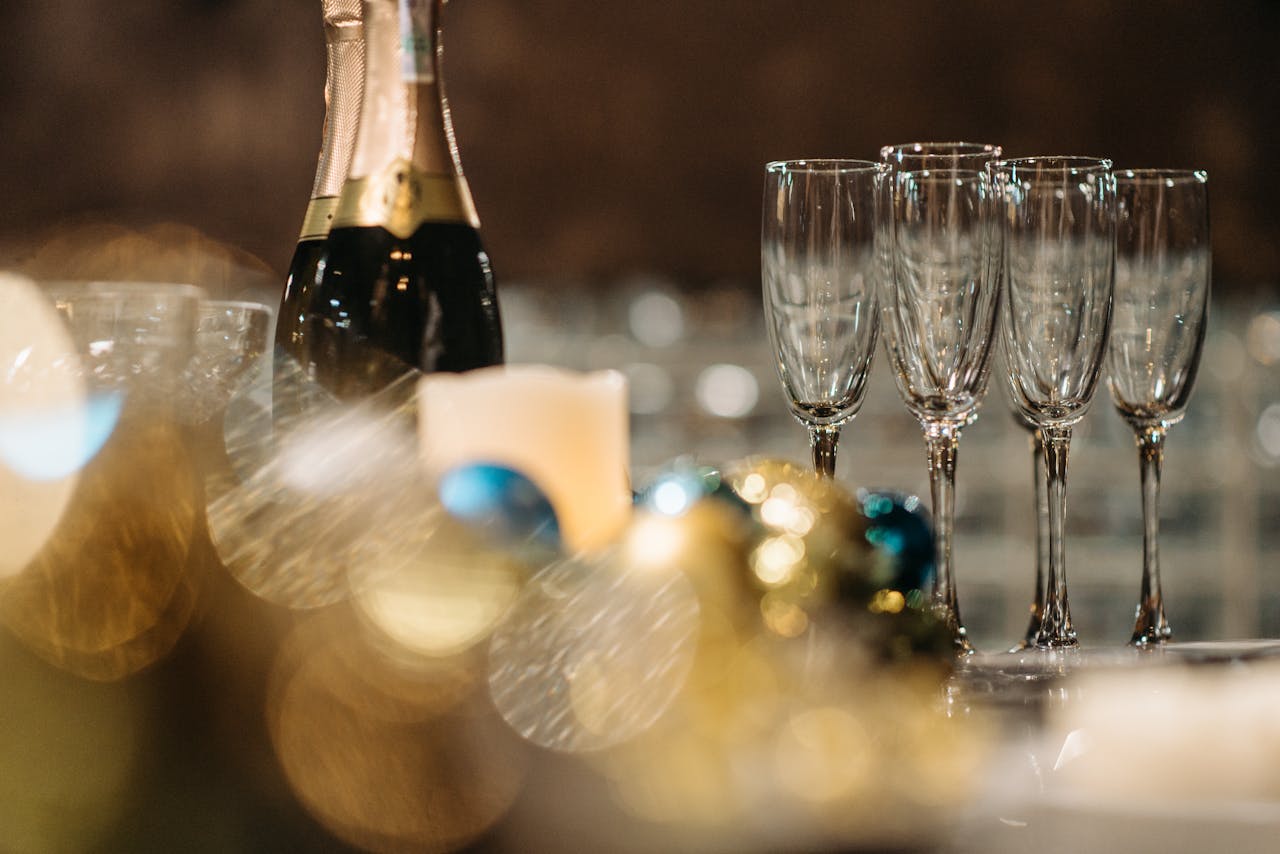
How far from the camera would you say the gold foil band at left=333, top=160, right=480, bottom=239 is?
55 centimetres

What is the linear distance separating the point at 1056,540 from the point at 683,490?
24cm

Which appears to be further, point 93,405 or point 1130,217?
point 1130,217

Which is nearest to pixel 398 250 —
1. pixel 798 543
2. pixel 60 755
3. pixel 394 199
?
pixel 394 199

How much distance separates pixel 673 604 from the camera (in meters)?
0.22

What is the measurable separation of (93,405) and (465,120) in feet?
8.52

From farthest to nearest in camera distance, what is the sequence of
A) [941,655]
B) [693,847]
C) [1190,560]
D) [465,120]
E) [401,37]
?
[465,120] < [1190,560] < [401,37] < [941,655] < [693,847]

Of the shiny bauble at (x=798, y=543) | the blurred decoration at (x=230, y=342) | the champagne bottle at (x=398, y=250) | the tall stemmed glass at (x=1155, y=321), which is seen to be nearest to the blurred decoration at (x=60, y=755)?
the shiny bauble at (x=798, y=543)

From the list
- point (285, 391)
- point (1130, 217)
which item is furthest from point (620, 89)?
point (285, 391)

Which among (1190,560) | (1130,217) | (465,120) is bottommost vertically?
(1190,560)

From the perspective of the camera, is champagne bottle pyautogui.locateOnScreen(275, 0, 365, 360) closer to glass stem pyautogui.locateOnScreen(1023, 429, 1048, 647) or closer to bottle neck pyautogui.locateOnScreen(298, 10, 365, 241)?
bottle neck pyautogui.locateOnScreen(298, 10, 365, 241)

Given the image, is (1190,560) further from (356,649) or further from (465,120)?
(356,649)

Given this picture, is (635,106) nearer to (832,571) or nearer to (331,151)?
(331,151)

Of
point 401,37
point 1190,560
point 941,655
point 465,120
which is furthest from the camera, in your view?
point 465,120

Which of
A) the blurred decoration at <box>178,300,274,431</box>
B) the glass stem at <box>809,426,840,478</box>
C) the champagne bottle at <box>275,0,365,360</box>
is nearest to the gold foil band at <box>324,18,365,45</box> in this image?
the champagne bottle at <box>275,0,365,360</box>
